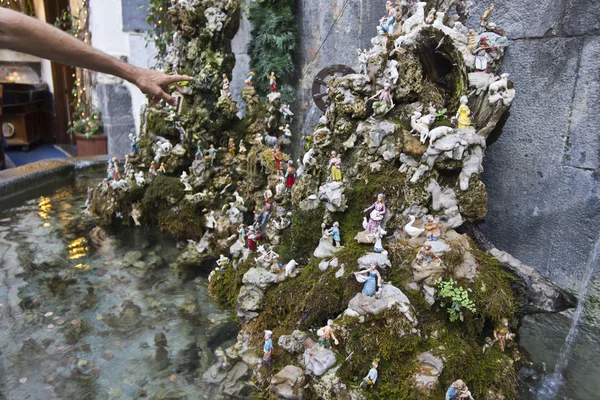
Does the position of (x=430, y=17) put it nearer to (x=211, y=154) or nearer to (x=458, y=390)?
(x=458, y=390)

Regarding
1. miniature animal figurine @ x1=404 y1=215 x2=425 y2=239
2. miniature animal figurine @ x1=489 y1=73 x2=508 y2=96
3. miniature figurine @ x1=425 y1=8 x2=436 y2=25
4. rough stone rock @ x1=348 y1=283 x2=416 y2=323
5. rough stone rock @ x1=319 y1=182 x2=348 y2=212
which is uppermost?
miniature figurine @ x1=425 y1=8 x2=436 y2=25

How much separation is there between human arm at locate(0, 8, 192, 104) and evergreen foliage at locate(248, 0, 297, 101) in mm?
6864

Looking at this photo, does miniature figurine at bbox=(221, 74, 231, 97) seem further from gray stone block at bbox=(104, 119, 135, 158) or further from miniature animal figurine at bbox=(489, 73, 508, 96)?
gray stone block at bbox=(104, 119, 135, 158)

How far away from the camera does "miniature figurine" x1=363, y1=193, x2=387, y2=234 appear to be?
5072 millimetres

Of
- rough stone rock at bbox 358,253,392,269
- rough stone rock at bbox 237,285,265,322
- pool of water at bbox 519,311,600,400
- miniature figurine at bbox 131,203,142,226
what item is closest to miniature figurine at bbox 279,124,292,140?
miniature figurine at bbox 131,203,142,226

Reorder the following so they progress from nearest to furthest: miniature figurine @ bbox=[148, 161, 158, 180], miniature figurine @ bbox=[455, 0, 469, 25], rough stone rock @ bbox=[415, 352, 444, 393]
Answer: rough stone rock @ bbox=[415, 352, 444, 393], miniature figurine @ bbox=[455, 0, 469, 25], miniature figurine @ bbox=[148, 161, 158, 180]

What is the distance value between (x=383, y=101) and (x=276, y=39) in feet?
16.5

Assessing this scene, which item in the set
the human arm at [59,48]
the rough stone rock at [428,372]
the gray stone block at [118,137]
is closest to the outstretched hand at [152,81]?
the human arm at [59,48]

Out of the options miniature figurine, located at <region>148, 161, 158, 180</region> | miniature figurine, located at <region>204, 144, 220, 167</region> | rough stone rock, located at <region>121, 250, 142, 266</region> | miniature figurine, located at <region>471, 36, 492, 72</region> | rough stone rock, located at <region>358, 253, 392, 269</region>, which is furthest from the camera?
miniature figurine, located at <region>148, 161, 158, 180</region>

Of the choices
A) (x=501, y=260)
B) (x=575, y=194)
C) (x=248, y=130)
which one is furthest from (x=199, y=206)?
(x=575, y=194)

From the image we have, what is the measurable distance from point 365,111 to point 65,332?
15.6ft

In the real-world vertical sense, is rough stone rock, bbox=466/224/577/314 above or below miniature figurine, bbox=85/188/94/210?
above

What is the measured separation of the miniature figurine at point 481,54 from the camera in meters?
5.67

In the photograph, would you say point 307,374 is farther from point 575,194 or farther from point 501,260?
Answer: point 575,194
